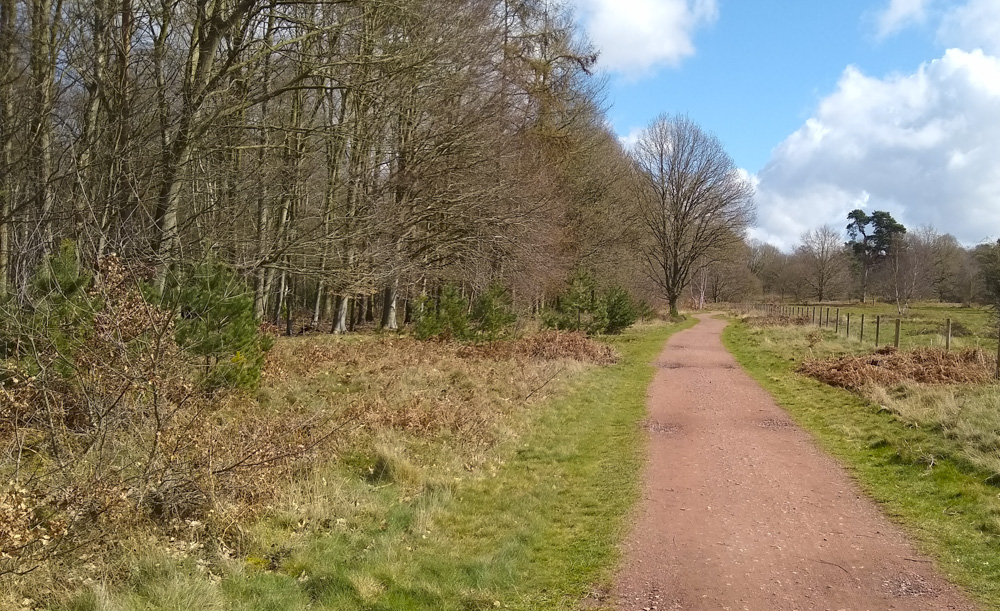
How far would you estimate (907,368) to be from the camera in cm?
1334

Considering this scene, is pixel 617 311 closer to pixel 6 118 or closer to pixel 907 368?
pixel 907 368

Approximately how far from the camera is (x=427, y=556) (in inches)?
201

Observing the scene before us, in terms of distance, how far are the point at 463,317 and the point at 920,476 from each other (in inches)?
500

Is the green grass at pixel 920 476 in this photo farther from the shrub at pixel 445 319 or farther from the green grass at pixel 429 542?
the shrub at pixel 445 319

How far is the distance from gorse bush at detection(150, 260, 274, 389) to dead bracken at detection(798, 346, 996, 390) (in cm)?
1109

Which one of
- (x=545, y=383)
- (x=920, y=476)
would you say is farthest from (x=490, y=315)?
(x=920, y=476)

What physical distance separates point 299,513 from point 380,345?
10.7 m

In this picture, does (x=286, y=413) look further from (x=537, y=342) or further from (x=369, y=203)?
(x=537, y=342)

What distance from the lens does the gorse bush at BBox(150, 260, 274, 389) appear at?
838cm

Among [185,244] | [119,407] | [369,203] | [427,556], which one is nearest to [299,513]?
[427,556]

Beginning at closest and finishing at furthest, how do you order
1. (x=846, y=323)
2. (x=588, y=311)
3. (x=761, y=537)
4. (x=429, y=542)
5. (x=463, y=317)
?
1. (x=429, y=542)
2. (x=761, y=537)
3. (x=463, y=317)
4. (x=588, y=311)
5. (x=846, y=323)

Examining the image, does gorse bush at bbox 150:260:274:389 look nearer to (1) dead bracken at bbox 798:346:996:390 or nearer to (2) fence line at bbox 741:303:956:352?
(1) dead bracken at bbox 798:346:996:390

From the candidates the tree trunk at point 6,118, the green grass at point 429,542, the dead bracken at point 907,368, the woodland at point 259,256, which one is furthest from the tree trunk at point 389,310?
the green grass at point 429,542

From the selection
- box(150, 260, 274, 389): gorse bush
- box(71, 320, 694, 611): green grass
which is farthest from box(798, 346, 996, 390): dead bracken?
box(150, 260, 274, 389): gorse bush
